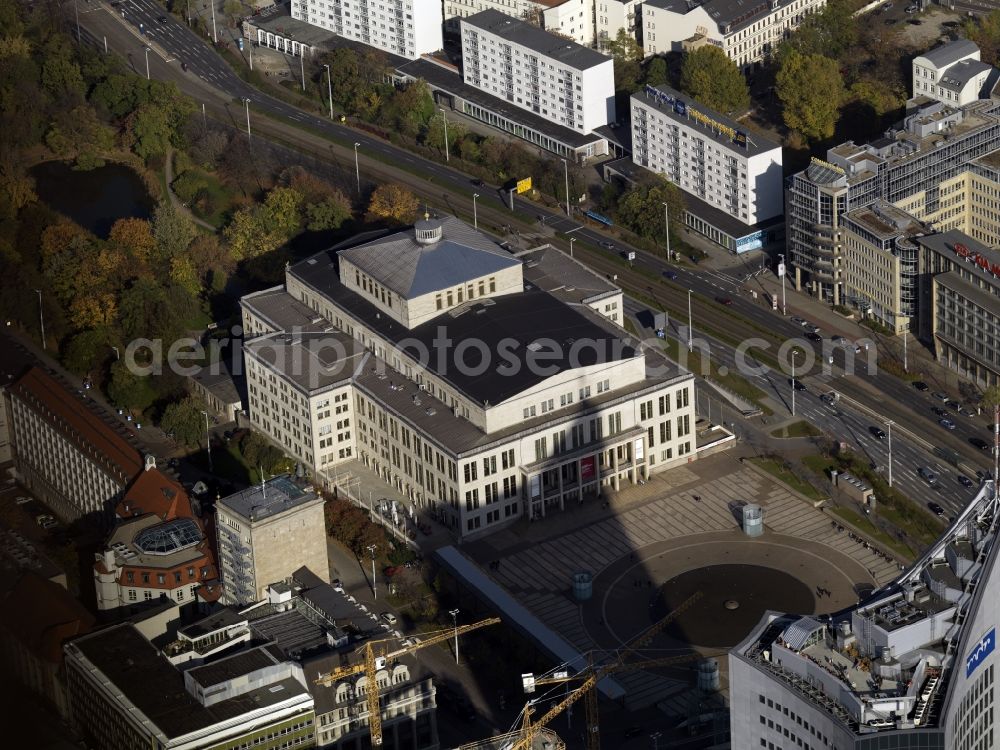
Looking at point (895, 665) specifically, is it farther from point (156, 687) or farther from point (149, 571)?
point (149, 571)

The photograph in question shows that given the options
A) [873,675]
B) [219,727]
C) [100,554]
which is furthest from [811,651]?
[100,554]

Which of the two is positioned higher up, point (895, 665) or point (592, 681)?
point (895, 665)

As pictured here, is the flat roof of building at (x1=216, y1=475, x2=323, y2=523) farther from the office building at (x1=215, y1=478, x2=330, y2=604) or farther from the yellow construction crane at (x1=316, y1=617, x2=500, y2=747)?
the yellow construction crane at (x1=316, y1=617, x2=500, y2=747)

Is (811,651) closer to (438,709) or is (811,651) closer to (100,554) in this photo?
(438,709)

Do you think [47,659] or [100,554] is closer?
[47,659]

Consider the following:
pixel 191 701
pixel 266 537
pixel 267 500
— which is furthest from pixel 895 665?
pixel 267 500

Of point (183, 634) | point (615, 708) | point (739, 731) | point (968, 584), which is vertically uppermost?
point (968, 584)

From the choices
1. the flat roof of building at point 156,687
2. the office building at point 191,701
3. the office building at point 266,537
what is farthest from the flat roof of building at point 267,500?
the office building at point 191,701
